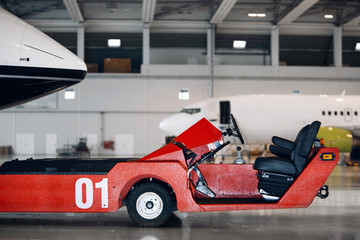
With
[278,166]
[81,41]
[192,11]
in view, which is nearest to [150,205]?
[278,166]

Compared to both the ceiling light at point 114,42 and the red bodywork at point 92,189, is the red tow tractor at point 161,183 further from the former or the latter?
the ceiling light at point 114,42

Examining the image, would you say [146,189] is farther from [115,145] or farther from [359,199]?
[115,145]

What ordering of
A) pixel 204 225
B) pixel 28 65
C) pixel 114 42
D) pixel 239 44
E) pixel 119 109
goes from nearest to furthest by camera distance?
1. pixel 204 225
2. pixel 28 65
3. pixel 119 109
4. pixel 114 42
5. pixel 239 44

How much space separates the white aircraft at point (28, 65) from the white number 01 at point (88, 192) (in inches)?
81.4

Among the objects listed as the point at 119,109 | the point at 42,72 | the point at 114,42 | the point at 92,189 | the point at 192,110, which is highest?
the point at 114,42

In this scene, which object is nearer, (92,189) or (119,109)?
(92,189)

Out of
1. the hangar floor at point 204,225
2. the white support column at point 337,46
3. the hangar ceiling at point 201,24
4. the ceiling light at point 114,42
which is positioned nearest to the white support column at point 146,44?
the hangar ceiling at point 201,24

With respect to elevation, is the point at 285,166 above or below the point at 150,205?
above

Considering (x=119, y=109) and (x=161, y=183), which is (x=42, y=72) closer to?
(x=161, y=183)

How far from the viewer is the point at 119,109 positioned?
25719mm

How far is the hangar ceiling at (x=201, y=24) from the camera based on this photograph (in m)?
24.7

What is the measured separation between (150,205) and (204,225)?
869mm

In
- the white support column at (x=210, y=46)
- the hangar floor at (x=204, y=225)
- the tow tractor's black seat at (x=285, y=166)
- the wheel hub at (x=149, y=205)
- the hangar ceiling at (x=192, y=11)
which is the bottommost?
the hangar floor at (x=204, y=225)

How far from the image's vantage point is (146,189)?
5207mm
